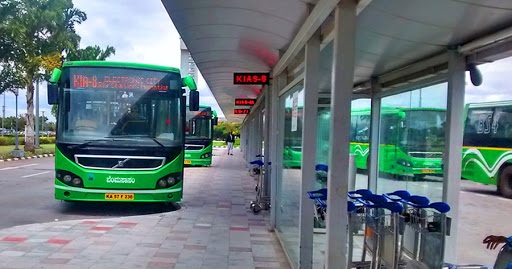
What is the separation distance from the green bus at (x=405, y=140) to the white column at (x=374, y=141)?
0.08m

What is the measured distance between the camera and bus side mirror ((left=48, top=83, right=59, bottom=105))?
848 centimetres

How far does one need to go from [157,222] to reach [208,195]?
3766mm

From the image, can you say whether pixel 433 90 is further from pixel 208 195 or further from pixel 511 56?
pixel 208 195

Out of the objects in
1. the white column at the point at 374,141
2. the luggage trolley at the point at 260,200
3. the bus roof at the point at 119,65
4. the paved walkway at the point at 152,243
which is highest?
the bus roof at the point at 119,65

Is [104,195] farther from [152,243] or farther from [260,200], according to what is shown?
[260,200]

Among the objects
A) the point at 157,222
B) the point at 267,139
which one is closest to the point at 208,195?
the point at 267,139

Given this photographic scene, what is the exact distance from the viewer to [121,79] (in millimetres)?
8852

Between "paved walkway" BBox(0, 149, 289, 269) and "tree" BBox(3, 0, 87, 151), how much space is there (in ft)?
59.0

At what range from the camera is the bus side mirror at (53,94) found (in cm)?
848

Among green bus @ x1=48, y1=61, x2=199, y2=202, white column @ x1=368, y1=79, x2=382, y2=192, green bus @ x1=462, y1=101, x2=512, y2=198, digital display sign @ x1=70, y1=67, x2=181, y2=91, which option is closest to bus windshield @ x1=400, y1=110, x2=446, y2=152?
white column @ x1=368, y1=79, x2=382, y2=192

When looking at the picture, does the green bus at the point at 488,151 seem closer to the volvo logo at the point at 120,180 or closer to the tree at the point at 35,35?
the volvo logo at the point at 120,180

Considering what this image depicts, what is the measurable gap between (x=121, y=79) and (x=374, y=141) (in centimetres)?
485

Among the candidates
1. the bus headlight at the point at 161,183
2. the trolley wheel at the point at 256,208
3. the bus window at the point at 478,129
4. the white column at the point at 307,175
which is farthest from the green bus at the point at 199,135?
the white column at the point at 307,175

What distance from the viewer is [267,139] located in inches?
372
